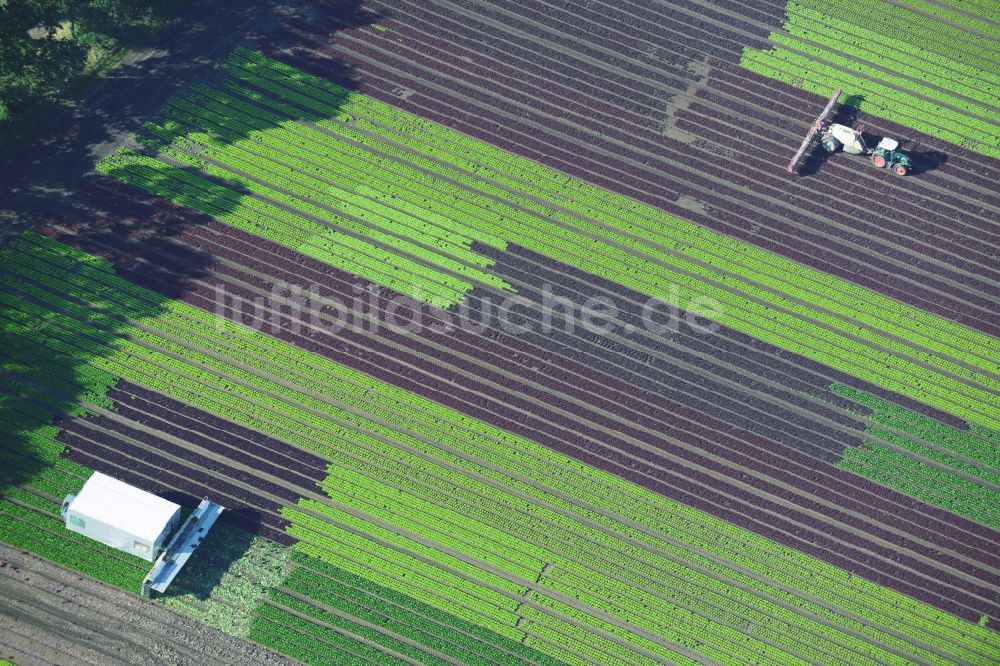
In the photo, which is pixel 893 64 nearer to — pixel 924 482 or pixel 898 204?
pixel 898 204

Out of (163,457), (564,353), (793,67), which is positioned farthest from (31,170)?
(793,67)

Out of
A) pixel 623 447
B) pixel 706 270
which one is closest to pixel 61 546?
pixel 623 447

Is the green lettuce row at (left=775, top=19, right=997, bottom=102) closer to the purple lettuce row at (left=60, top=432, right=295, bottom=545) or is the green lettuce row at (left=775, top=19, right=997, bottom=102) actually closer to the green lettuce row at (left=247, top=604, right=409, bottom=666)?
the purple lettuce row at (left=60, top=432, right=295, bottom=545)

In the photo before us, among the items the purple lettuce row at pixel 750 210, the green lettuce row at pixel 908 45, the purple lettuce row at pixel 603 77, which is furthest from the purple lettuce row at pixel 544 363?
the green lettuce row at pixel 908 45

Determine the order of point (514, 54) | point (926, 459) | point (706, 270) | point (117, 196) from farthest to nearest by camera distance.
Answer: point (514, 54)
point (706, 270)
point (117, 196)
point (926, 459)

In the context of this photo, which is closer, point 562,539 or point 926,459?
point 562,539

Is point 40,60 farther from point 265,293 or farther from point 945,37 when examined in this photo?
point 945,37

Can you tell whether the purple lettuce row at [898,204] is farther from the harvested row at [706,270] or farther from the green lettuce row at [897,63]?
the green lettuce row at [897,63]
